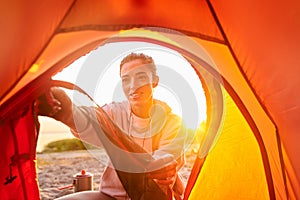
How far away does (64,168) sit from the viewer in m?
3.93

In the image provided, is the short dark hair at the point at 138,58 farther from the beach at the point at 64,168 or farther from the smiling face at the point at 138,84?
the beach at the point at 64,168

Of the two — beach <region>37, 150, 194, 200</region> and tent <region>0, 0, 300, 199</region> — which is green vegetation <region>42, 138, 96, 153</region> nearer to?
beach <region>37, 150, 194, 200</region>

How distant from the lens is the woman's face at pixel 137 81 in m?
1.63

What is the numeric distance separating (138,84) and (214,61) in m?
0.44

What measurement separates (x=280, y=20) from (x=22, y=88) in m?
0.75

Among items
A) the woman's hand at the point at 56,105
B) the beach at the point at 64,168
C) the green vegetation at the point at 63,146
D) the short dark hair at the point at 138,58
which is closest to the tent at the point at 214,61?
the woman's hand at the point at 56,105

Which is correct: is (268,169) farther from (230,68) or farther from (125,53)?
(125,53)

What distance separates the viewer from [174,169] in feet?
4.69

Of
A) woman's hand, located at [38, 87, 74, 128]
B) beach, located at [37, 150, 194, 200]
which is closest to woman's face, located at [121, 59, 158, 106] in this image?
woman's hand, located at [38, 87, 74, 128]

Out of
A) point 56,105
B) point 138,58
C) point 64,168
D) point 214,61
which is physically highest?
point 138,58

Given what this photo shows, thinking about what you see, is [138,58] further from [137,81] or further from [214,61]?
[214,61]

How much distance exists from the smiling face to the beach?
84 centimetres

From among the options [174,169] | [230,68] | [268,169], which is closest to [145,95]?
[174,169]

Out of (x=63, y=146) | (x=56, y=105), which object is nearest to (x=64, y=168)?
(x=63, y=146)
